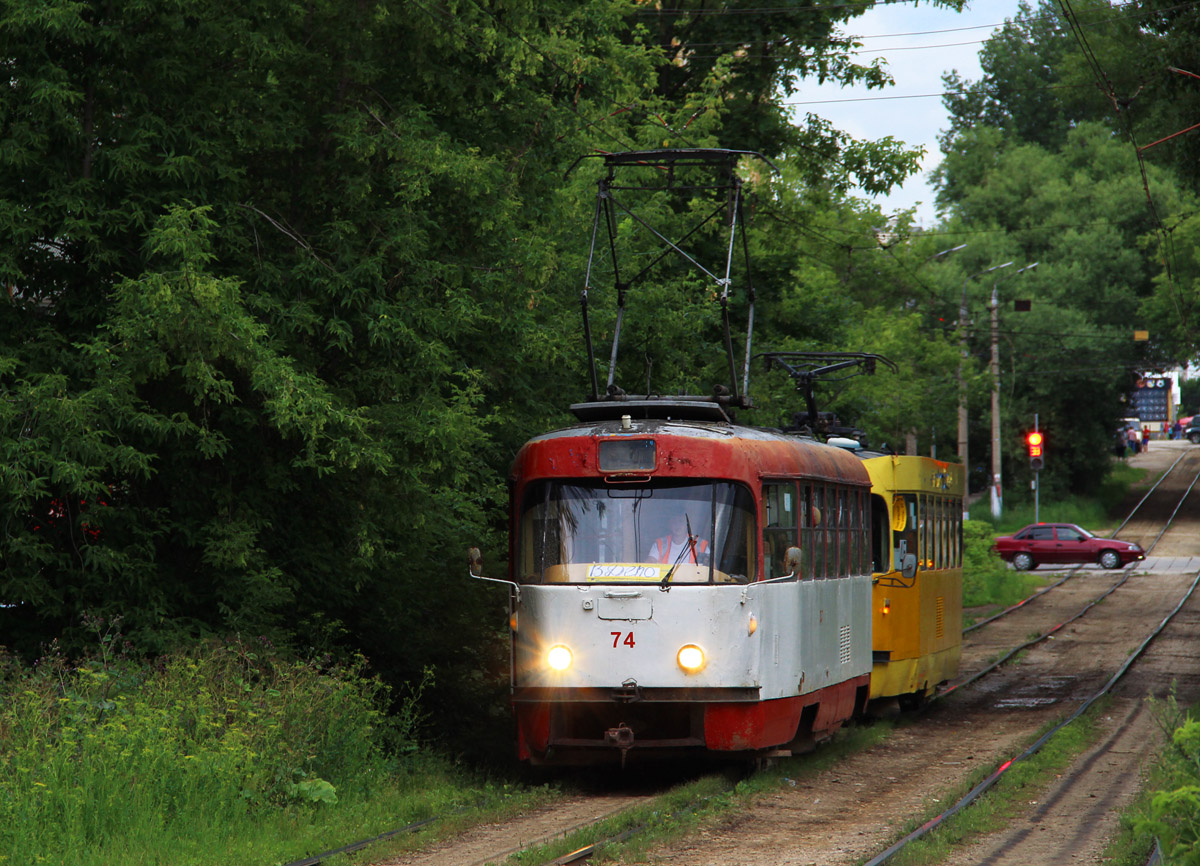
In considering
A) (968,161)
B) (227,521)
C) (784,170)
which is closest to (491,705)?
(227,521)

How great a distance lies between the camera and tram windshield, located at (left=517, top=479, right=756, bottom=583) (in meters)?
12.0

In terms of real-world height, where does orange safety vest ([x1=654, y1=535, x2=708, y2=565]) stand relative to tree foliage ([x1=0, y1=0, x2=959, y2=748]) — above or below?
below

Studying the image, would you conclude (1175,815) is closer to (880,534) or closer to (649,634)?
(649,634)

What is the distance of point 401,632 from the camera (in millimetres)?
15906

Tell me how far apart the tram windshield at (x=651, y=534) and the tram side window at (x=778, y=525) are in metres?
0.26

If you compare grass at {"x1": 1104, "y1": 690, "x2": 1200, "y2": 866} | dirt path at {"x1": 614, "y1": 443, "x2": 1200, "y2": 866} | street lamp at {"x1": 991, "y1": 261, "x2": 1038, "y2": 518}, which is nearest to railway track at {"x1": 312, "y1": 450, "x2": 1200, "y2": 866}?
dirt path at {"x1": 614, "y1": 443, "x2": 1200, "y2": 866}

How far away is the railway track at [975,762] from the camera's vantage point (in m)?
10.1

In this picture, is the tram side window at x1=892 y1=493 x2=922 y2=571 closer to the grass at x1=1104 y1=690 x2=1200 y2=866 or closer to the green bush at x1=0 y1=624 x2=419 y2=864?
the green bush at x1=0 y1=624 x2=419 y2=864

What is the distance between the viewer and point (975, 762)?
14.8 metres

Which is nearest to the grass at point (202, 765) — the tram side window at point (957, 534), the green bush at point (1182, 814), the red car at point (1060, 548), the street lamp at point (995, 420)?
the green bush at point (1182, 814)

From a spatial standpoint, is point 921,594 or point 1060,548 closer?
point 921,594

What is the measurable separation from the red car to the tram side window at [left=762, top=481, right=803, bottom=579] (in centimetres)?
3480

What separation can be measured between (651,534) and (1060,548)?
37310 mm

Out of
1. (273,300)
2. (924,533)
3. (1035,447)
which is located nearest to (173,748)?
(273,300)
